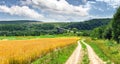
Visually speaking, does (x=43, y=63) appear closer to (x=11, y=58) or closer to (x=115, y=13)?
(x=11, y=58)

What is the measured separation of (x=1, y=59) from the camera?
24609 millimetres

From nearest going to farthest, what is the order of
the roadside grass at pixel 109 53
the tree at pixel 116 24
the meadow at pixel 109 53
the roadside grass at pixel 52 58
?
the roadside grass at pixel 52 58, the roadside grass at pixel 109 53, the meadow at pixel 109 53, the tree at pixel 116 24

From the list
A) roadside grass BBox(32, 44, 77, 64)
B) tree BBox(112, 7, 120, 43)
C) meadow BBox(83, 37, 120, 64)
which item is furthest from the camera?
tree BBox(112, 7, 120, 43)

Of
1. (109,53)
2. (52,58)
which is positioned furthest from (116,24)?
(52,58)

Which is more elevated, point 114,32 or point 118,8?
point 118,8

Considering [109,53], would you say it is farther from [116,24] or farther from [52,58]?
[116,24]

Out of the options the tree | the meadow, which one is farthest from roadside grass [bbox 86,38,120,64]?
the tree

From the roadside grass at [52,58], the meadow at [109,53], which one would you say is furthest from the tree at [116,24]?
the roadside grass at [52,58]

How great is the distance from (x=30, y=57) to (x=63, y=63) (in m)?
3.29

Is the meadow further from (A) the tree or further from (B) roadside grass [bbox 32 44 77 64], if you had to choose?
(A) the tree

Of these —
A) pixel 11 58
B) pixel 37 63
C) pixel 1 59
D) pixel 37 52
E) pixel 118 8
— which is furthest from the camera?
pixel 118 8

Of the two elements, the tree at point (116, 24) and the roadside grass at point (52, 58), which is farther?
the tree at point (116, 24)

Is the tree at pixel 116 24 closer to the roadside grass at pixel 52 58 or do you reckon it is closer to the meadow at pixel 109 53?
the meadow at pixel 109 53

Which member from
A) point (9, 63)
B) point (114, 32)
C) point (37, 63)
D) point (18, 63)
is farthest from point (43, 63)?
point (114, 32)
